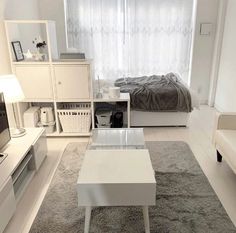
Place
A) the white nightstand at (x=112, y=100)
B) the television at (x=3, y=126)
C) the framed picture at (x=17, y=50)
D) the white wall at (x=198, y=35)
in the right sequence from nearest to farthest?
the television at (x=3, y=126) → the framed picture at (x=17, y=50) → the white nightstand at (x=112, y=100) → the white wall at (x=198, y=35)

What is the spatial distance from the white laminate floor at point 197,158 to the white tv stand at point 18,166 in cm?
8

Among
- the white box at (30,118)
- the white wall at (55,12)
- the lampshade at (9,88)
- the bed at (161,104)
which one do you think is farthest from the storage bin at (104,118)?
the white wall at (55,12)

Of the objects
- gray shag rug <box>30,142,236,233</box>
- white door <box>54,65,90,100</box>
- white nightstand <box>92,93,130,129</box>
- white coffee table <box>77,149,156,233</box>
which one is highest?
white door <box>54,65,90,100</box>

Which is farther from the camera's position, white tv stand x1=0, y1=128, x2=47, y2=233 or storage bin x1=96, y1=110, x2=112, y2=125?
storage bin x1=96, y1=110, x2=112, y2=125

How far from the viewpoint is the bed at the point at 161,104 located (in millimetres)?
3676

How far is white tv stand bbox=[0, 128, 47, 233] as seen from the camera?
1.83m

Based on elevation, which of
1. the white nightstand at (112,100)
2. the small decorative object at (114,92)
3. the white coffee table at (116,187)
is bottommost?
the white coffee table at (116,187)

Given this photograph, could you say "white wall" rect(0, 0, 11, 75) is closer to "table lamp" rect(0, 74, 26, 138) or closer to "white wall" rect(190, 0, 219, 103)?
"table lamp" rect(0, 74, 26, 138)

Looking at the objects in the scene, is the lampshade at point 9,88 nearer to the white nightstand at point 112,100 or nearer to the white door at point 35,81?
the white door at point 35,81

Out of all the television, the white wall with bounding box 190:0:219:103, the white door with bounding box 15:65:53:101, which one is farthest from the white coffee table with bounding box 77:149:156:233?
the white wall with bounding box 190:0:219:103

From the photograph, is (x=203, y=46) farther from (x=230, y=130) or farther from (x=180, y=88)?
(x=230, y=130)

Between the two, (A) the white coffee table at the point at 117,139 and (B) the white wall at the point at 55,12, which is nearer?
(A) the white coffee table at the point at 117,139

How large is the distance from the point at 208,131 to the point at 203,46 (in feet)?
6.51

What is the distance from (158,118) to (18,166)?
2.23 meters
